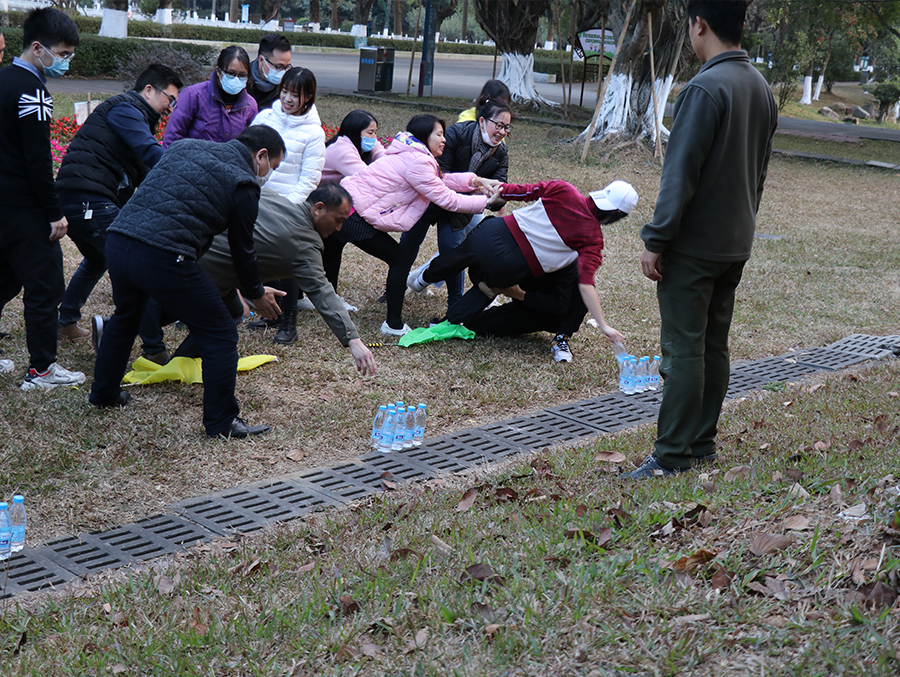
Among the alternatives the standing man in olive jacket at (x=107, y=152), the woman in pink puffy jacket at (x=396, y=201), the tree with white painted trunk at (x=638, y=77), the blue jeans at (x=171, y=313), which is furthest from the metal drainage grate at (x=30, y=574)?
the tree with white painted trunk at (x=638, y=77)

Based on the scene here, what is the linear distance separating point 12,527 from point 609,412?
11.9 feet

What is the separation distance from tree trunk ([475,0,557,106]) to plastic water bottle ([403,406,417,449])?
2157 centimetres

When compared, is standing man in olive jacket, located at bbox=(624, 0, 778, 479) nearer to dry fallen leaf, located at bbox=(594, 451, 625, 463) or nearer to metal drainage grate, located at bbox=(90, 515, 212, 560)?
dry fallen leaf, located at bbox=(594, 451, 625, 463)

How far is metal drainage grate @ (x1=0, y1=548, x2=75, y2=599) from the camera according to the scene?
11.0 feet

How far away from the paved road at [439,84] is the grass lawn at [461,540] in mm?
17733

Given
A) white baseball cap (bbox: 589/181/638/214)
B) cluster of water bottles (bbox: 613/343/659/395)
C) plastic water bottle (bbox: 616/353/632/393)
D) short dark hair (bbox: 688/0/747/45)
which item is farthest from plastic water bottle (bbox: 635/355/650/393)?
short dark hair (bbox: 688/0/747/45)

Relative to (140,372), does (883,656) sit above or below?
above

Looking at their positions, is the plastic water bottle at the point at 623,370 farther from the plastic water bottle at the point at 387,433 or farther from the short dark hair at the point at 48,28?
the short dark hair at the point at 48,28

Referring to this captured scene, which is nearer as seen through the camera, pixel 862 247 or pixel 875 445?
pixel 875 445

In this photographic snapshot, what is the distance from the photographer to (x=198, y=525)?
3.90 metres

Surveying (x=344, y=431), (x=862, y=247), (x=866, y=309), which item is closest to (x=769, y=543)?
(x=344, y=431)

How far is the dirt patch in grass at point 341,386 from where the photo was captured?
4250 mm

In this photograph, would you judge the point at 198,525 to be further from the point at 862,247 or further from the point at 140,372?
the point at 862,247

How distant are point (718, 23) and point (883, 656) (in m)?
2.70
